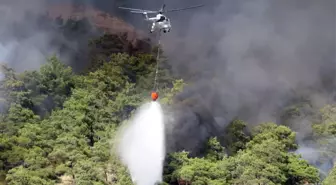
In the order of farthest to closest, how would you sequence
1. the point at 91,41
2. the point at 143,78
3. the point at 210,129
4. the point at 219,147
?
the point at 91,41 < the point at 143,78 < the point at 210,129 < the point at 219,147

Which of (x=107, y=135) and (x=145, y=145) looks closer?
(x=107, y=135)

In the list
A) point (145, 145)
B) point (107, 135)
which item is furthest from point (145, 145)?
point (107, 135)

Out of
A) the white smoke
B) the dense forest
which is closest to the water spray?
the white smoke

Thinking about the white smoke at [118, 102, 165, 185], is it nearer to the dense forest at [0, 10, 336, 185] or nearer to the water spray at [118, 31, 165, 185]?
the water spray at [118, 31, 165, 185]

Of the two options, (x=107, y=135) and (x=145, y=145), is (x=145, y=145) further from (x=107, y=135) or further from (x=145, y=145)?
(x=107, y=135)

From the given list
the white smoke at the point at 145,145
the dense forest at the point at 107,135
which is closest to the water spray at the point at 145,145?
the white smoke at the point at 145,145

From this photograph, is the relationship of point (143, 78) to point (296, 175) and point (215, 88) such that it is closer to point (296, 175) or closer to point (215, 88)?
point (215, 88)

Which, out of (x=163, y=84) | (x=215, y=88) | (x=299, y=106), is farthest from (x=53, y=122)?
(x=299, y=106)

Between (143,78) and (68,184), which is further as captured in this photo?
(143,78)

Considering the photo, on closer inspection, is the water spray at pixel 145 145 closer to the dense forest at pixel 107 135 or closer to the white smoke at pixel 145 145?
the white smoke at pixel 145 145
